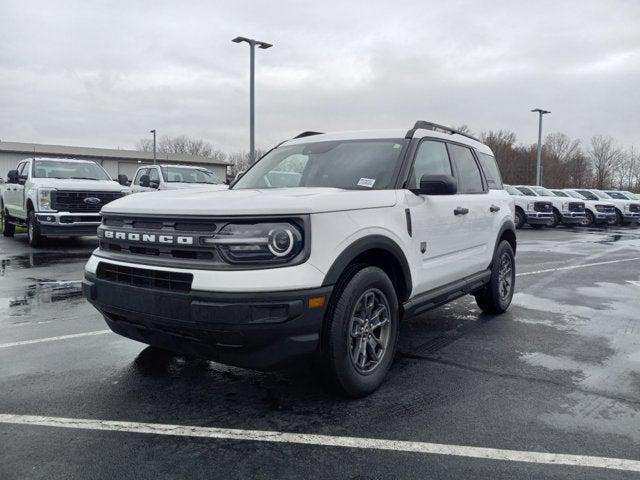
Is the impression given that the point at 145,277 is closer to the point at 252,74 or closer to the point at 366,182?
the point at 366,182

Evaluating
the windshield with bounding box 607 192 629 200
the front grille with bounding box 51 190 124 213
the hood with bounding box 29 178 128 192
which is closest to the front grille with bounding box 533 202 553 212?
the windshield with bounding box 607 192 629 200

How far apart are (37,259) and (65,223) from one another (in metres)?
1.18

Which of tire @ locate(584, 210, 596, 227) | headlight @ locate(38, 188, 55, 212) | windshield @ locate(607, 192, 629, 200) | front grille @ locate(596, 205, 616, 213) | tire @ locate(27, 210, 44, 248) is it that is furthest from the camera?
windshield @ locate(607, 192, 629, 200)

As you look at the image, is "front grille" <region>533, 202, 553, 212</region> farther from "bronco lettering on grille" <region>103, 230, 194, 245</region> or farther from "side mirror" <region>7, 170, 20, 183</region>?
"bronco lettering on grille" <region>103, 230, 194, 245</region>

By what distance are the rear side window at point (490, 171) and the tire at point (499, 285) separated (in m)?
0.68

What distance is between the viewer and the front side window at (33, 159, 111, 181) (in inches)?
496

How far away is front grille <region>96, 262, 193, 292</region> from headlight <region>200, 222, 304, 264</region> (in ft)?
0.91

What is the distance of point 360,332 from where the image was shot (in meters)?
3.74

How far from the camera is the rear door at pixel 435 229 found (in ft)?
14.2

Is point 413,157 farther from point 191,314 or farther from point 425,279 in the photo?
point 191,314

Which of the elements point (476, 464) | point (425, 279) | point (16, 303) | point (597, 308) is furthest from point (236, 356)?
point (597, 308)

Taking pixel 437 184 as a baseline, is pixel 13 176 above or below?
above

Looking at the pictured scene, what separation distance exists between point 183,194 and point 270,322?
1330 millimetres

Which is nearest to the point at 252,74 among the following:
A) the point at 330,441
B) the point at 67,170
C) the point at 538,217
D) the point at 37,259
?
the point at 67,170
